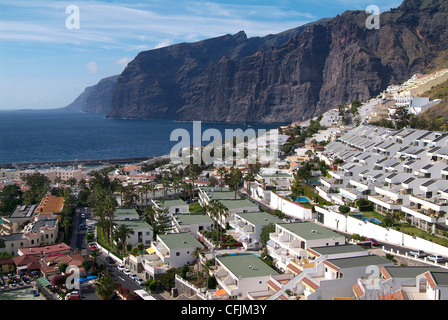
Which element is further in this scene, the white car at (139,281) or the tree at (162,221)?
the tree at (162,221)

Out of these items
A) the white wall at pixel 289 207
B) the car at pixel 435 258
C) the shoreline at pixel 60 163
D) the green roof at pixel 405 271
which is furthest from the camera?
the shoreline at pixel 60 163

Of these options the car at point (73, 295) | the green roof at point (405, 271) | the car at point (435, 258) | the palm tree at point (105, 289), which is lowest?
the car at point (73, 295)

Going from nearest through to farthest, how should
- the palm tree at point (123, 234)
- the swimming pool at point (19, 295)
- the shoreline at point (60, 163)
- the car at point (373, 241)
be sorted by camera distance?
the swimming pool at point (19, 295) < the car at point (373, 241) < the palm tree at point (123, 234) < the shoreline at point (60, 163)

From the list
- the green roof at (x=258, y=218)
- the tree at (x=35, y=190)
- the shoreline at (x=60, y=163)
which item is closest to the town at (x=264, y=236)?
the green roof at (x=258, y=218)

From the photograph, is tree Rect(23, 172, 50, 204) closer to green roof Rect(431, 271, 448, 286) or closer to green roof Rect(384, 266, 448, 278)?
green roof Rect(384, 266, 448, 278)

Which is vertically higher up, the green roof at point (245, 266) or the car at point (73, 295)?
the green roof at point (245, 266)

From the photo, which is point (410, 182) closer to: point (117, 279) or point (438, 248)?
point (438, 248)

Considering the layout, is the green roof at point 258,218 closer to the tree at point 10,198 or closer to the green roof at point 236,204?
the green roof at point 236,204
